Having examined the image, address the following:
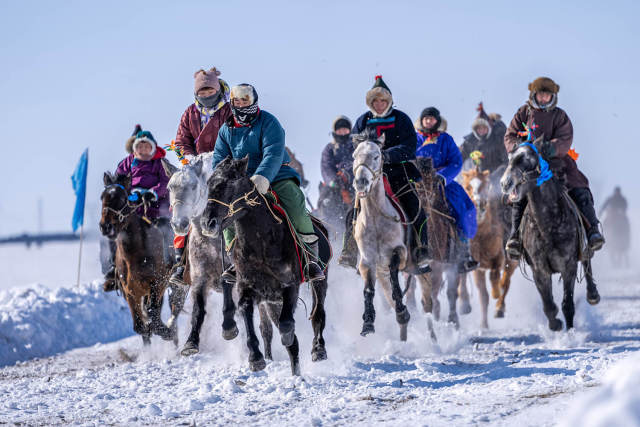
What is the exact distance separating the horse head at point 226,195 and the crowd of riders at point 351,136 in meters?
0.14

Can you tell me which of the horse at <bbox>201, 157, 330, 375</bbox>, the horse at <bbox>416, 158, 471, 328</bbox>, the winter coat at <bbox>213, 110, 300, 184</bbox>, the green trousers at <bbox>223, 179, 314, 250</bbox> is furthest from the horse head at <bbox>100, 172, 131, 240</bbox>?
the horse at <bbox>416, 158, 471, 328</bbox>

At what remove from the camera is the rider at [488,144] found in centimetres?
1650

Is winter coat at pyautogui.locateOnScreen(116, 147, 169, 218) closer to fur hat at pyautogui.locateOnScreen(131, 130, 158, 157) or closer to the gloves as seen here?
fur hat at pyautogui.locateOnScreen(131, 130, 158, 157)

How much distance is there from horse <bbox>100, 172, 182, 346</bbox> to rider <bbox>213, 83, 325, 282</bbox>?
3.12 meters

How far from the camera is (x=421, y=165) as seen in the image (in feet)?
40.8

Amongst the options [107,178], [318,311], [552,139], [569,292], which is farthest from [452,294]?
[107,178]

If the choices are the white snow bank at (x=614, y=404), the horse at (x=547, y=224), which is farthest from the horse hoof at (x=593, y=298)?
the white snow bank at (x=614, y=404)

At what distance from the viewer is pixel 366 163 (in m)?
9.49

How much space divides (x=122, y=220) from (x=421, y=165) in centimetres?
470

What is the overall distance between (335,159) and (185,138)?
5950 mm

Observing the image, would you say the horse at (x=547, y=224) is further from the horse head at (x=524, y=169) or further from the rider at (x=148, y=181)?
the rider at (x=148, y=181)

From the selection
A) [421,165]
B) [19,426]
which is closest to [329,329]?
[421,165]

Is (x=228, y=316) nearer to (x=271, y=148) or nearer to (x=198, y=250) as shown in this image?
(x=198, y=250)

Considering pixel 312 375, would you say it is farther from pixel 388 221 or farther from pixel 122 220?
pixel 122 220
